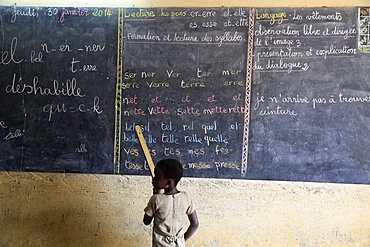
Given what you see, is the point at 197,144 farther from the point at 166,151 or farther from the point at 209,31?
the point at 209,31

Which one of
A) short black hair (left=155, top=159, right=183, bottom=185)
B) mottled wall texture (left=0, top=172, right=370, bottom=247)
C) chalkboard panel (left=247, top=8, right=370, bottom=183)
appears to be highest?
chalkboard panel (left=247, top=8, right=370, bottom=183)

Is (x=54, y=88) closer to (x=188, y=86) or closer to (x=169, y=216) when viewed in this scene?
(x=188, y=86)

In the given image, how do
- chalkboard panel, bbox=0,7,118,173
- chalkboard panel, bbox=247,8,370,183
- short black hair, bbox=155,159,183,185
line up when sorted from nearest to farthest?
short black hair, bbox=155,159,183,185 → chalkboard panel, bbox=247,8,370,183 → chalkboard panel, bbox=0,7,118,173

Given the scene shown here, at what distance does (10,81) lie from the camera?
361 cm

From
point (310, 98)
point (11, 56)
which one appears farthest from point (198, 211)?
point (11, 56)

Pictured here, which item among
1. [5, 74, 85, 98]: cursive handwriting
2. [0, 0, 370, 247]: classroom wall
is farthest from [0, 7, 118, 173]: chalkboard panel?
[0, 0, 370, 247]: classroom wall

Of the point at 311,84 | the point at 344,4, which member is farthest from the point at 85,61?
the point at 344,4

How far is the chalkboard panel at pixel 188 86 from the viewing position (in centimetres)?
350

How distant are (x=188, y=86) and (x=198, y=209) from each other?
1.11 metres

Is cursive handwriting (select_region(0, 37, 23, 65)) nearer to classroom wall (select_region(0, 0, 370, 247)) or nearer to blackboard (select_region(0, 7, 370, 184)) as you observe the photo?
blackboard (select_region(0, 7, 370, 184))

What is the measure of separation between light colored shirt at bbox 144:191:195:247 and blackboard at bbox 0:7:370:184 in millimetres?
983

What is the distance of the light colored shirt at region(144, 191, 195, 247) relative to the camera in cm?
256

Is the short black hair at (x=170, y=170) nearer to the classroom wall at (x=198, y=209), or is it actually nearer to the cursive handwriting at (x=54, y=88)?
the classroom wall at (x=198, y=209)

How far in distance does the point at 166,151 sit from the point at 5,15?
76.4 inches
